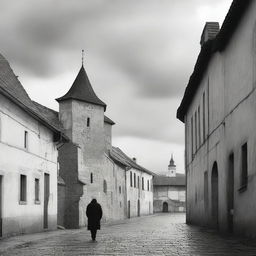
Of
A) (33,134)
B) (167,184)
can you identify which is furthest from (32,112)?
(167,184)

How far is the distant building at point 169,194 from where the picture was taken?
10994 centimetres

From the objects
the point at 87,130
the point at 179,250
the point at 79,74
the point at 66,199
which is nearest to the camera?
the point at 179,250

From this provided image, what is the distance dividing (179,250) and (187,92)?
65.3ft

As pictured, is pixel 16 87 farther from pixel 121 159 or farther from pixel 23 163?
pixel 121 159

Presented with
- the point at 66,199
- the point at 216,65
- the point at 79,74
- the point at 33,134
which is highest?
the point at 79,74

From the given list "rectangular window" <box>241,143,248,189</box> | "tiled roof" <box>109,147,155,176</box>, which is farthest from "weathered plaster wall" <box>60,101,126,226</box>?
"rectangular window" <box>241,143,248,189</box>

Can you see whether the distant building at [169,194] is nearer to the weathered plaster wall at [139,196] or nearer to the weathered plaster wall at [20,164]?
the weathered plaster wall at [139,196]

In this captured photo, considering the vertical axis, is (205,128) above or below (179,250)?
above

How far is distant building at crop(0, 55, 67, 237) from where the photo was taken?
21.9m

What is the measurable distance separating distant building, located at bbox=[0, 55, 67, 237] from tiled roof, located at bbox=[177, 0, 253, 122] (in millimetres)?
7418

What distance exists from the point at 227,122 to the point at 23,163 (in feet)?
30.4

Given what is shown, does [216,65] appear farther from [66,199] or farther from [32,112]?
[66,199]

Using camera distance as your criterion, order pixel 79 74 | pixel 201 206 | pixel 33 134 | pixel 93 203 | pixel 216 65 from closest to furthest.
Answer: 1. pixel 93 203
2. pixel 216 65
3. pixel 33 134
4. pixel 201 206
5. pixel 79 74

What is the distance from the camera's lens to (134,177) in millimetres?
80500
